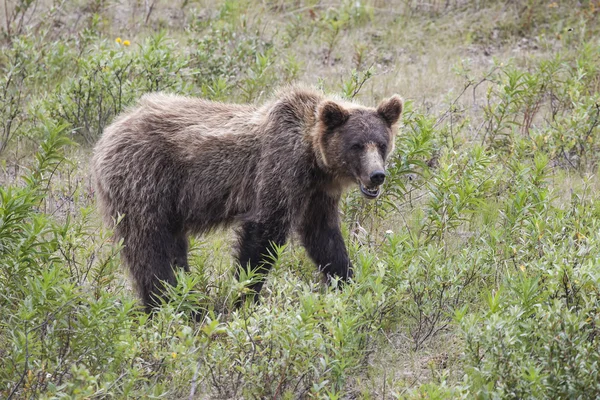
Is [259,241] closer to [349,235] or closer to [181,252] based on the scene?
[181,252]

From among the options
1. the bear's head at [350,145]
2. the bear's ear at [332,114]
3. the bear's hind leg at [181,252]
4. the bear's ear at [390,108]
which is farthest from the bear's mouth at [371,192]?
the bear's hind leg at [181,252]

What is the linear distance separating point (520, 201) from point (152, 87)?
4133 mm

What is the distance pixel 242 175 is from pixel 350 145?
856mm

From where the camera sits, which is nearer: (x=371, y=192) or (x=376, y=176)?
(x=376, y=176)

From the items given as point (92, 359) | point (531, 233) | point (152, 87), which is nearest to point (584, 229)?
point (531, 233)

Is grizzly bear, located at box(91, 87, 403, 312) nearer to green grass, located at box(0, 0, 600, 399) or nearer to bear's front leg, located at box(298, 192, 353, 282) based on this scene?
bear's front leg, located at box(298, 192, 353, 282)

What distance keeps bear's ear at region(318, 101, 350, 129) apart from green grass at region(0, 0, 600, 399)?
80 centimetres

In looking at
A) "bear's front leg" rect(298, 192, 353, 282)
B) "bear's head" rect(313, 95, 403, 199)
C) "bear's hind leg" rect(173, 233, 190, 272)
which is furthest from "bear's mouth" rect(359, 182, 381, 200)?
"bear's hind leg" rect(173, 233, 190, 272)

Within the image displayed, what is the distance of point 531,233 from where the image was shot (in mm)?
6266

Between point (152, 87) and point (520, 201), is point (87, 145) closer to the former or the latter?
point (152, 87)

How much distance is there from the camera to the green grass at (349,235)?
15.5 feet

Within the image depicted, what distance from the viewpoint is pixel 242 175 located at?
256 inches

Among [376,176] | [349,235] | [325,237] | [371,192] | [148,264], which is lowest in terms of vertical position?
[349,235]

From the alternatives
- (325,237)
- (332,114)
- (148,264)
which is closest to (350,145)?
(332,114)
